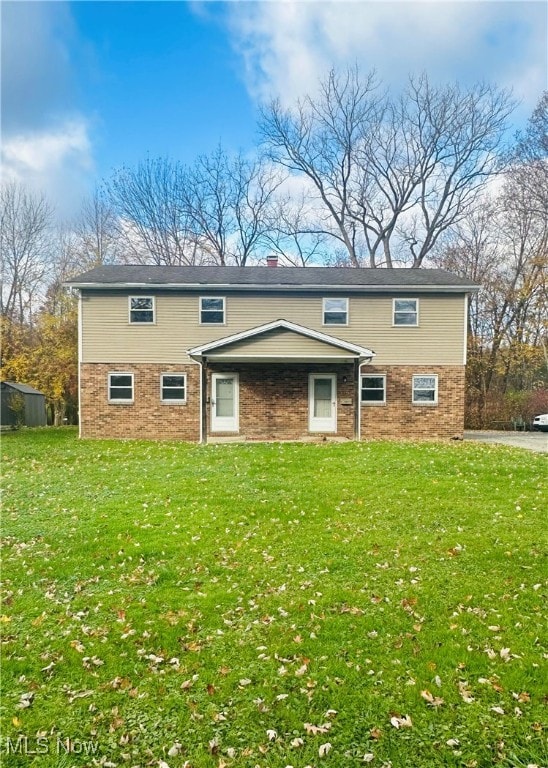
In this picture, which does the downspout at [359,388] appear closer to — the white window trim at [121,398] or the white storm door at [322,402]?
the white storm door at [322,402]

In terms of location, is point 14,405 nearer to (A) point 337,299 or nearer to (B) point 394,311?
(A) point 337,299

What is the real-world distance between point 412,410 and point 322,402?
3.21 metres

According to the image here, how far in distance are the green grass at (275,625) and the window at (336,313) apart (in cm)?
990

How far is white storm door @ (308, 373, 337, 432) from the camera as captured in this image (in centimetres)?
1692

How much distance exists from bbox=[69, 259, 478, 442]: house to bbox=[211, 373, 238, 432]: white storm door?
4 centimetres

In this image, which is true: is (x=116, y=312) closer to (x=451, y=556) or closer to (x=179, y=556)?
(x=179, y=556)

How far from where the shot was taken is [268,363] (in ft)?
55.2

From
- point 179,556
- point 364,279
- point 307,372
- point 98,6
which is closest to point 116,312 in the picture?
point 307,372

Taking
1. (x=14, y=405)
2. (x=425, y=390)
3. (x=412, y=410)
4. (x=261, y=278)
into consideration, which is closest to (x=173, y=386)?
(x=261, y=278)

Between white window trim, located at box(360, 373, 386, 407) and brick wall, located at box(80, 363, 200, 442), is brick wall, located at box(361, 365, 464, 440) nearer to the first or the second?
white window trim, located at box(360, 373, 386, 407)

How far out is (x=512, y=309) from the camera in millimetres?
28016

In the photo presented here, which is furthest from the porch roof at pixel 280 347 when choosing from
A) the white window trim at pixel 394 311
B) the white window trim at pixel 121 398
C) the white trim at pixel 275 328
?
the white window trim at pixel 121 398

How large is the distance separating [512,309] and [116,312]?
72.9 ft

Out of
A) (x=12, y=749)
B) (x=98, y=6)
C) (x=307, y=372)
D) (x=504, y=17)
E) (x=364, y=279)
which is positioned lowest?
(x=12, y=749)
